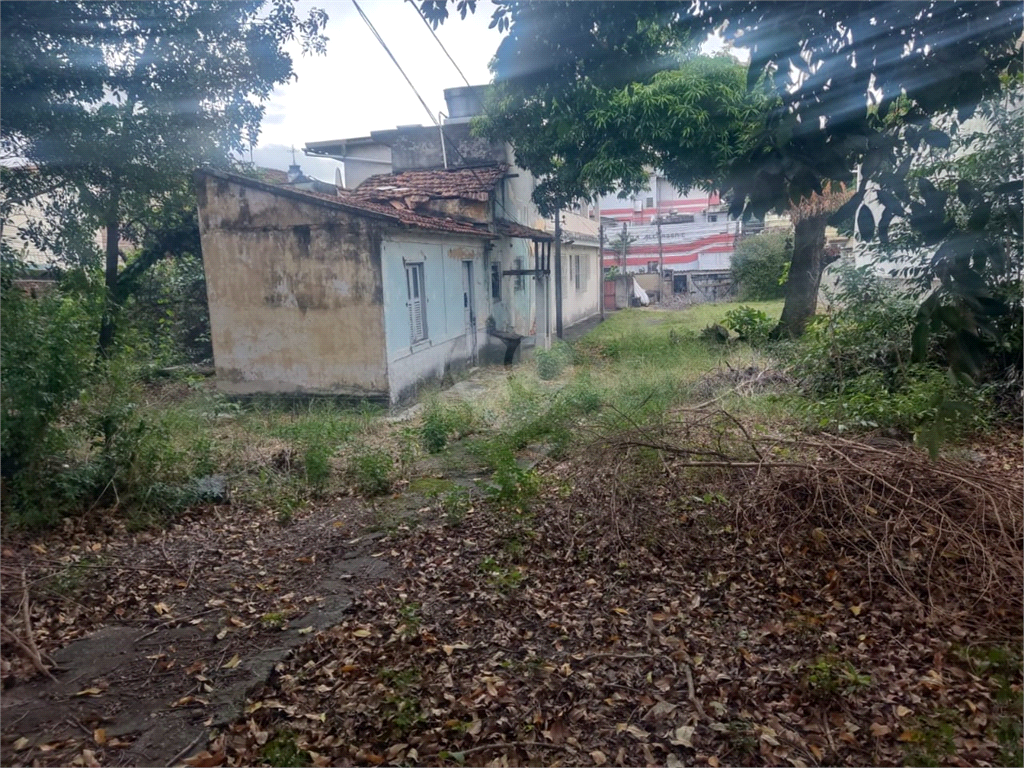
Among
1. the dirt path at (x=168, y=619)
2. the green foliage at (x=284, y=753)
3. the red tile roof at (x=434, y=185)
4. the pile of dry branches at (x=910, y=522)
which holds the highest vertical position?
the red tile roof at (x=434, y=185)

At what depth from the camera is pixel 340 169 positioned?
20.0 meters

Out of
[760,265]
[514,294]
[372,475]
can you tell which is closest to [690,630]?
[372,475]

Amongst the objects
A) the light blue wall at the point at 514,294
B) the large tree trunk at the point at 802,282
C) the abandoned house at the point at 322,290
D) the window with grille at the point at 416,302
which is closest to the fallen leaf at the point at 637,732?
the abandoned house at the point at 322,290

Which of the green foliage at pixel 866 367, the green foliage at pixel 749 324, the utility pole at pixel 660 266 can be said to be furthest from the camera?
the utility pole at pixel 660 266

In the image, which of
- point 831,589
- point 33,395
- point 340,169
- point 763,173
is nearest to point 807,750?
point 831,589

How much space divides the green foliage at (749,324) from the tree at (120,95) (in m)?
9.70

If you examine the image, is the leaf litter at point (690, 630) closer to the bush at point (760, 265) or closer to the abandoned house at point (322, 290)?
the abandoned house at point (322, 290)

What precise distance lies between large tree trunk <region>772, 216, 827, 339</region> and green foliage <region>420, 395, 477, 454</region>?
308 inches

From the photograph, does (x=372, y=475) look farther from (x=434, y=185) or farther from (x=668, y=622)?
(x=434, y=185)

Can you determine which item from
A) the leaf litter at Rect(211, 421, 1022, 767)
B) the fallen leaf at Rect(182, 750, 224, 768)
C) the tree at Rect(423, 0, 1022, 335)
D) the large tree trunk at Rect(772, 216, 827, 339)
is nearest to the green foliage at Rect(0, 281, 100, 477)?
the leaf litter at Rect(211, 421, 1022, 767)

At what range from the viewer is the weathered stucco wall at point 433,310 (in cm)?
1020

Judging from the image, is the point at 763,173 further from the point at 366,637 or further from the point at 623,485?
the point at 366,637

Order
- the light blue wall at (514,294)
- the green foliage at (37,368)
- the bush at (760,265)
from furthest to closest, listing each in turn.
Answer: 1. the bush at (760,265)
2. the light blue wall at (514,294)
3. the green foliage at (37,368)

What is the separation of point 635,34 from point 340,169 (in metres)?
16.8
